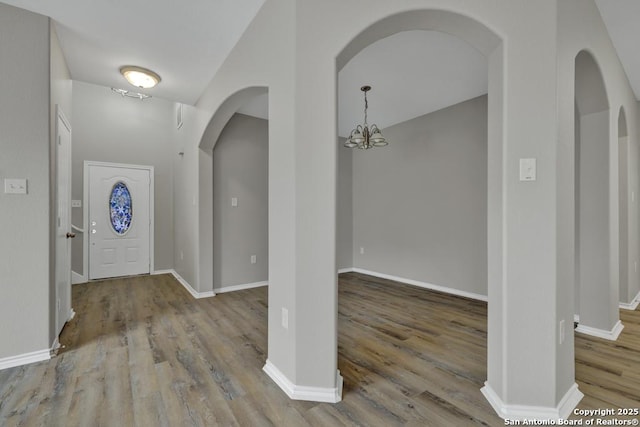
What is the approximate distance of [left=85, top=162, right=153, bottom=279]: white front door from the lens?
16.5 ft

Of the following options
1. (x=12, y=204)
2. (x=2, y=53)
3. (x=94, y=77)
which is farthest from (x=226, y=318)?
(x=94, y=77)

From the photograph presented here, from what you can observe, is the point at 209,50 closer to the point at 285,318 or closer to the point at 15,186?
the point at 15,186

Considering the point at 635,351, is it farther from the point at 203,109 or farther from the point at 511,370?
the point at 203,109

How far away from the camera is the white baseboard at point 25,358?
2180 mm

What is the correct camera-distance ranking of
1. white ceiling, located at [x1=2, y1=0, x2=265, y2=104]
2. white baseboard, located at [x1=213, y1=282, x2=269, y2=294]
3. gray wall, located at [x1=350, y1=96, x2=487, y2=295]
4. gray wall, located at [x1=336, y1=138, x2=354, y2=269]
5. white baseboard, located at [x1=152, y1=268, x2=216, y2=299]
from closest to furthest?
white ceiling, located at [x1=2, y1=0, x2=265, y2=104] → gray wall, located at [x1=350, y1=96, x2=487, y2=295] → white baseboard, located at [x1=152, y1=268, x2=216, y2=299] → white baseboard, located at [x1=213, y1=282, x2=269, y2=294] → gray wall, located at [x1=336, y1=138, x2=354, y2=269]

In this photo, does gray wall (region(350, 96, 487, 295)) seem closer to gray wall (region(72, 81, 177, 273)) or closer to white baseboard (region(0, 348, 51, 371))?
gray wall (region(72, 81, 177, 273))

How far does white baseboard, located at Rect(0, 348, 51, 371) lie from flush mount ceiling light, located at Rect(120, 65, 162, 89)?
2.82 m

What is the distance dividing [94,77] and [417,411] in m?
4.63

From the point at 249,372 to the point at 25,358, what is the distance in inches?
68.6

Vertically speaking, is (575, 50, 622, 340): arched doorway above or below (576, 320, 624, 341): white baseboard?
above

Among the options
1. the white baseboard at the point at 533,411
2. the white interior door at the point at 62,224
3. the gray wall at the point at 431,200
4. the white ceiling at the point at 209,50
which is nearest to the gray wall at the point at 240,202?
the white ceiling at the point at 209,50

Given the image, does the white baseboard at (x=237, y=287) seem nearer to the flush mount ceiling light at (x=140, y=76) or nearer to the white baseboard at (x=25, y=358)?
the white baseboard at (x=25, y=358)

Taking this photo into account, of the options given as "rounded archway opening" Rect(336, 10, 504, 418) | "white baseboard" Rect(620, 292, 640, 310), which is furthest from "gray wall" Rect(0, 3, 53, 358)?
"white baseboard" Rect(620, 292, 640, 310)

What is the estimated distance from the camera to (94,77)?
349 cm
